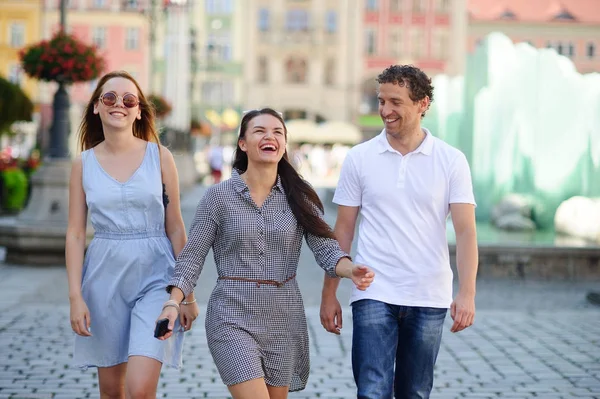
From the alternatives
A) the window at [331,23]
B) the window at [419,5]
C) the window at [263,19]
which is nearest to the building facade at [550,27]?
the window at [419,5]

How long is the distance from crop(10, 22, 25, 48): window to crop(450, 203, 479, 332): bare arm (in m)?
69.2

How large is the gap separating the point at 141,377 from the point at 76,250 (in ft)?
2.24

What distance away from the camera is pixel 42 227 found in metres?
12.7

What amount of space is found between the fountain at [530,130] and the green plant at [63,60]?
21.2ft

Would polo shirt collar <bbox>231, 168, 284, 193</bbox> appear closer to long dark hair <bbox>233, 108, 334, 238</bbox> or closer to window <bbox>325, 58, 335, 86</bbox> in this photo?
long dark hair <bbox>233, 108, 334, 238</bbox>

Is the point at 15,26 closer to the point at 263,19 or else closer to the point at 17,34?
the point at 17,34

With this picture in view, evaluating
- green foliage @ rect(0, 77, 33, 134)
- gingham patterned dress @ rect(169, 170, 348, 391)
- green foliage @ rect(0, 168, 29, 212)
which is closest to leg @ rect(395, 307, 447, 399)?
gingham patterned dress @ rect(169, 170, 348, 391)

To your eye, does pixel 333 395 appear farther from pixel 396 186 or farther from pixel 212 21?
pixel 212 21

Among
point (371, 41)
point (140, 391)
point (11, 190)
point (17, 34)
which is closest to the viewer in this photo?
point (140, 391)

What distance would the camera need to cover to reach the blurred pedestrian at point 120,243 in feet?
14.5

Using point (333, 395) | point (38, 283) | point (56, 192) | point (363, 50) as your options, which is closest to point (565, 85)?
point (56, 192)

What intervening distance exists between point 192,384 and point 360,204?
2.67 meters

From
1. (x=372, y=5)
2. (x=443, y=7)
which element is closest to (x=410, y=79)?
(x=372, y=5)

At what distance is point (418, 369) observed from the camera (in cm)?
439
